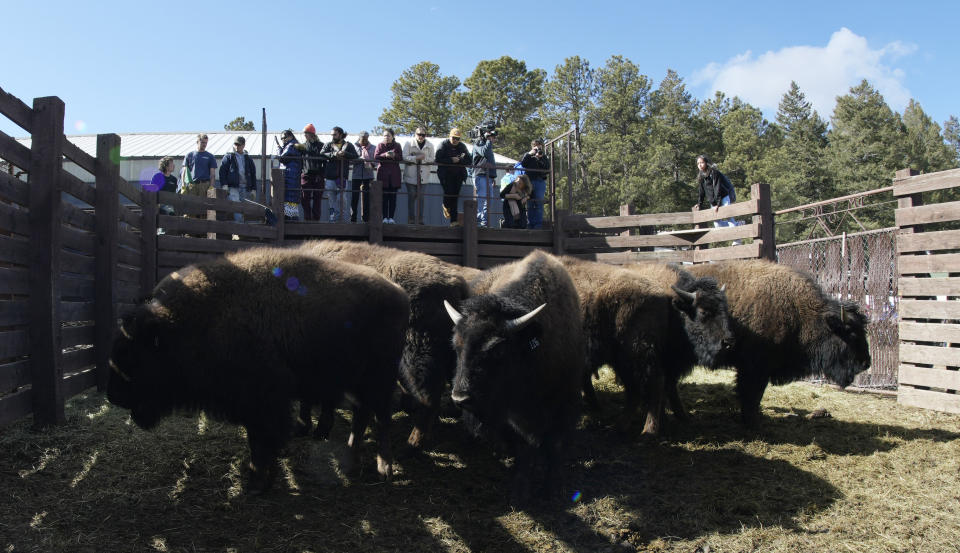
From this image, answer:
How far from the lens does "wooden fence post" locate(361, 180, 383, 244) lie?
999 centimetres

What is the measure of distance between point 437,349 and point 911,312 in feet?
21.8

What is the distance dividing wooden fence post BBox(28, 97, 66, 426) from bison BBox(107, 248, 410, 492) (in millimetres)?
922

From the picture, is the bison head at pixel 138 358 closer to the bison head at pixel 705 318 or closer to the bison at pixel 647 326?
the bison at pixel 647 326

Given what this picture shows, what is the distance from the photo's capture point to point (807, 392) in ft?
31.2

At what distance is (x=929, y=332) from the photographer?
8.13 meters

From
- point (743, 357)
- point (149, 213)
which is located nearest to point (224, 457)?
point (149, 213)

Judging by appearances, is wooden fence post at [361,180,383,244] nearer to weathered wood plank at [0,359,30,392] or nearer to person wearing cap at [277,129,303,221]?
person wearing cap at [277,129,303,221]

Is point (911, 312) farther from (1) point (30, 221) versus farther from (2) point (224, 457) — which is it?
(1) point (30, 221)

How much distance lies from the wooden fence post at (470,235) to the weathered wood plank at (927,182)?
6278mm

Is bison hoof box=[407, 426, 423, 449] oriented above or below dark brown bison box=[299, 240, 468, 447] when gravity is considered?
below

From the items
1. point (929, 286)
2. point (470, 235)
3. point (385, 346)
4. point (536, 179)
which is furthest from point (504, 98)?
point (385, 346)

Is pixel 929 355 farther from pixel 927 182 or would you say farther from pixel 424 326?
pixel 424 326

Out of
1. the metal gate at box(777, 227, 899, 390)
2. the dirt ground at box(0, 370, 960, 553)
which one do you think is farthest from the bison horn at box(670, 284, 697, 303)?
the metal gate at box(777, 227, 899, 390)

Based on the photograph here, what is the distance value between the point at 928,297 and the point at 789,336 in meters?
2.43
